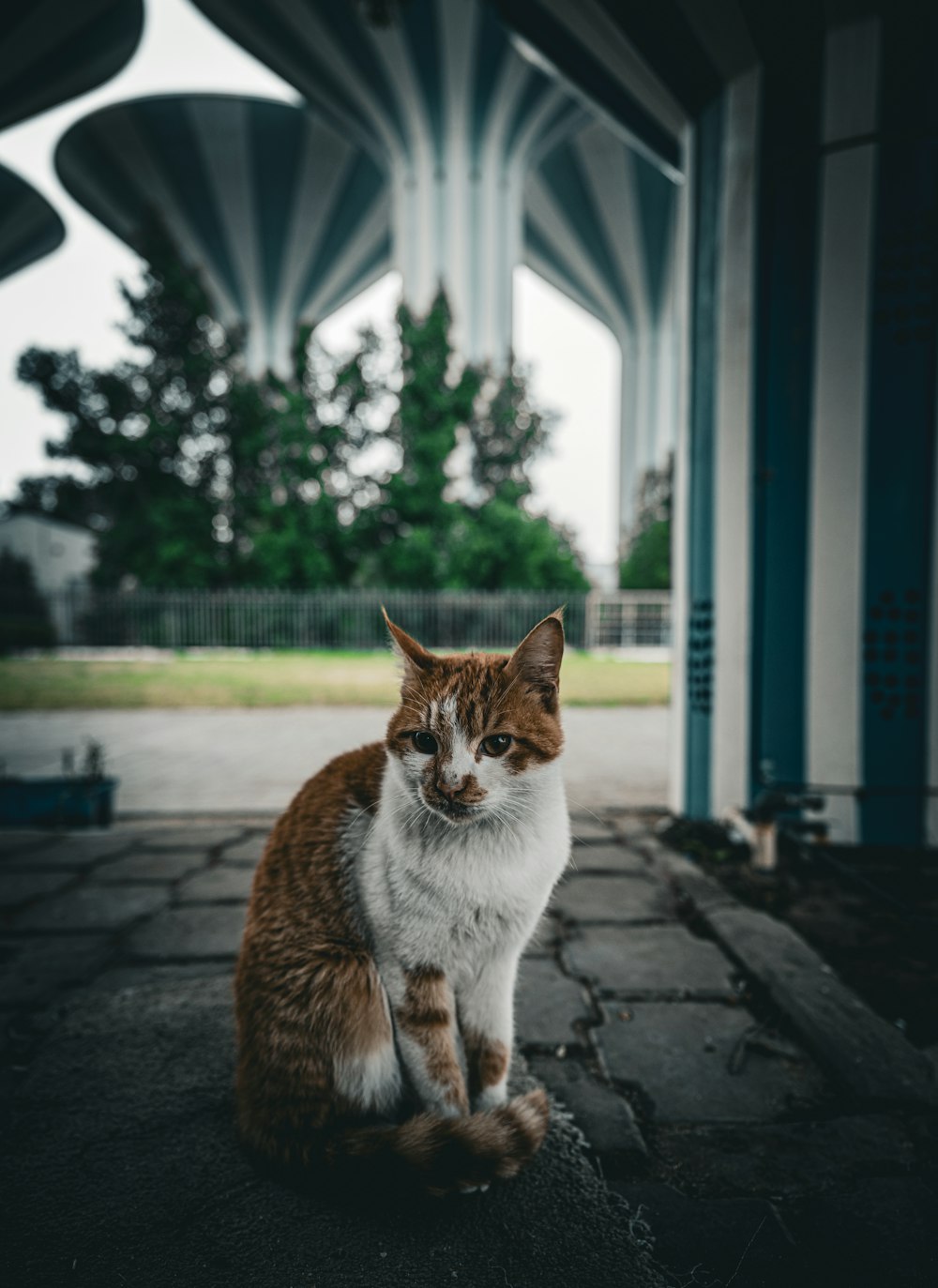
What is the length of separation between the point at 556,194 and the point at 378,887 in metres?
34.1

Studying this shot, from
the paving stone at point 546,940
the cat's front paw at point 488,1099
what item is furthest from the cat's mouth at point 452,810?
the paving stone at point 546,940

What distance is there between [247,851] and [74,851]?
0.81m

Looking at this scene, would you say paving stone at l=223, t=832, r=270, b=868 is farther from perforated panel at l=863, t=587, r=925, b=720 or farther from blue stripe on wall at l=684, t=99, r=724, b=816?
perforated panel at l=863, t=587, r=925, b=720

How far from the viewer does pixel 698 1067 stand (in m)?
1.51

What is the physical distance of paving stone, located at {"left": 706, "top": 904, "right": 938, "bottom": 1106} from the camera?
141 centimetres

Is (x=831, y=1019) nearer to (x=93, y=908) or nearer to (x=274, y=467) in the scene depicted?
(x=93, y=908)

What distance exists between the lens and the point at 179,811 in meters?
3.52

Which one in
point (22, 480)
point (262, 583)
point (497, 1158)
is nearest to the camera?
point (497, 1158)

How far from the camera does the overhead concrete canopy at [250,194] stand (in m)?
23.9

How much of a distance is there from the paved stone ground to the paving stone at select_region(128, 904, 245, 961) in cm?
1

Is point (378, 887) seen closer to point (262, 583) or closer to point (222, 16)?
point (262, 583)

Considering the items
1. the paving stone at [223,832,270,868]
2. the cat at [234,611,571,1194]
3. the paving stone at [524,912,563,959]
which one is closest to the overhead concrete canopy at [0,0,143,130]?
the paving stone at [223,832,270,868]

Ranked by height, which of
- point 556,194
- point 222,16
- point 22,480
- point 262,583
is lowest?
point 262,583

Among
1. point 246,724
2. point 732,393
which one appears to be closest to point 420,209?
point 246,724
